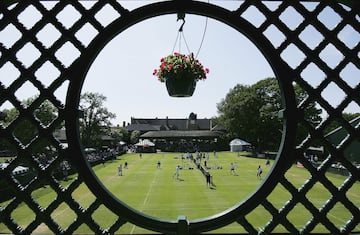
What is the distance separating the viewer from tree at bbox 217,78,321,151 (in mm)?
45781

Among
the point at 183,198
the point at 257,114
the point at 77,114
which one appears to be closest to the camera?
the point at 77,114

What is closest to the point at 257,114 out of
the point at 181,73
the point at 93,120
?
the point at 93,120

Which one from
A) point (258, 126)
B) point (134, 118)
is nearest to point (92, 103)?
point (258, 126)

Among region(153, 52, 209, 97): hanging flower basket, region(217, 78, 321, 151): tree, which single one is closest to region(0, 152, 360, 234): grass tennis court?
region(153, 52, 209, 97): hanging flower basket

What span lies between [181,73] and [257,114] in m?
46.5

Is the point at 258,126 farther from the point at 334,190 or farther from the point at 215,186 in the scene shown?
the point at 334,190

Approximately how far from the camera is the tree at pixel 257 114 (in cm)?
4578

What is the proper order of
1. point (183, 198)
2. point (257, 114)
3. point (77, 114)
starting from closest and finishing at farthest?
point (77, 114) < point (183, 198) < point (257, 114)

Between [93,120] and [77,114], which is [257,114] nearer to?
[93,120]

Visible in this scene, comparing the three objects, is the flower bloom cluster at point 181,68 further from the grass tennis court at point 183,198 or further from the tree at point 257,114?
the tree at point 257,114

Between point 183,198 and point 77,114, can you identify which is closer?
point 77,114

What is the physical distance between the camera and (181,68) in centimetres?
321

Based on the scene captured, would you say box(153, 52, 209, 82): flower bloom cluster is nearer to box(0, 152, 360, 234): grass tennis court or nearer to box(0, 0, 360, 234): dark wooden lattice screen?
box(0, 0, 360, 234): dark wooden lattice screen

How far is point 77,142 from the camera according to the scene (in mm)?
2434
